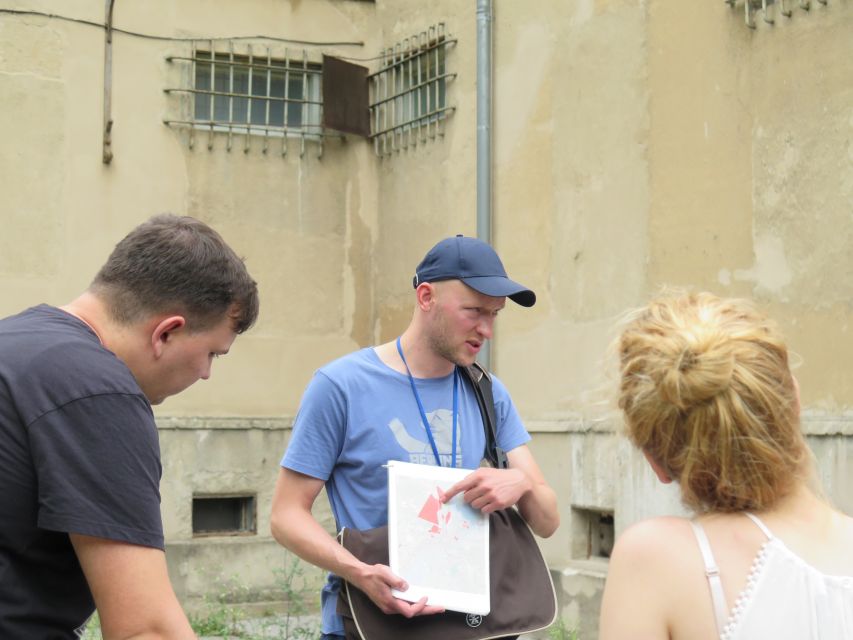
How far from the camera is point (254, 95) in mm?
9344

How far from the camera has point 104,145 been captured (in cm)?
885

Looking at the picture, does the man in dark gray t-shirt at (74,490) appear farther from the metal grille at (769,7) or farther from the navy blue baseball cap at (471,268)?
the metal grille at (769,7)

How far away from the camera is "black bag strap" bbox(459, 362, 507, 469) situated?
3.42m

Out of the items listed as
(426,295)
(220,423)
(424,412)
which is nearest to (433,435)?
(424,412)

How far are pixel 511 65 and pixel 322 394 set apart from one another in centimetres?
533

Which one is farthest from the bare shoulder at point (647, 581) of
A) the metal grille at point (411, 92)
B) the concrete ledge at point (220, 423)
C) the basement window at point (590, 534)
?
the concrete ledge at point (220, 423)

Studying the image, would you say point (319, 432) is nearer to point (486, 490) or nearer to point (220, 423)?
point (486, 490)

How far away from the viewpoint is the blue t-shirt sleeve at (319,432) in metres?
3.23

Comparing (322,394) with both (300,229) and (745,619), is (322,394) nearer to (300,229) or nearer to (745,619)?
(745,619)

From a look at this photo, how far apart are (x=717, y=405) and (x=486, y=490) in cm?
144

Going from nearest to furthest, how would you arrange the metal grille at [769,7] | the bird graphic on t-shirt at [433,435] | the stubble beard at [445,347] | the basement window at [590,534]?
the bird graphic on t-shirt at [433,435], the stubble beard at [445,347], the metal grille at [769,7], the basement window at [590,534]

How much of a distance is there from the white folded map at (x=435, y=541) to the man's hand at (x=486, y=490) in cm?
3

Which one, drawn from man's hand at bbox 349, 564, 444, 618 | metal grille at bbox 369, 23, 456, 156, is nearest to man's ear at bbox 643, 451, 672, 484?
man's hand at bbox 349, 564, 444, 618

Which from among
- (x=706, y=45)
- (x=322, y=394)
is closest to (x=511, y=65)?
(x=706, y=45)
